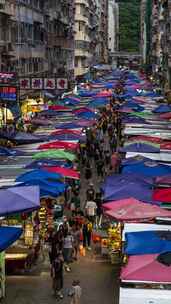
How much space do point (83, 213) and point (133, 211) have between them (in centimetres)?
577

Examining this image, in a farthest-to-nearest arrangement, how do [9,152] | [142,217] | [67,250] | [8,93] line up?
[8,93] → [9,152] → [67,250] → [142,217]

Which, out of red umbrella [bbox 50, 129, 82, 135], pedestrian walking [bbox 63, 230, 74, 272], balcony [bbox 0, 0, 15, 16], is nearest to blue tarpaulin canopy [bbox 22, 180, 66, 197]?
pedestrian walking [bbox 63, 230, 74, 272]

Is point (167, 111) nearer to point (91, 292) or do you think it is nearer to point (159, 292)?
point (91, 292)

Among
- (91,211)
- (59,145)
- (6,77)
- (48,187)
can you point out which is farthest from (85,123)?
(48,187)

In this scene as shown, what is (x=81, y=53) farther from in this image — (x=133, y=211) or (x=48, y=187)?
(x=133, y=211)

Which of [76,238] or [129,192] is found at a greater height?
[129,192]

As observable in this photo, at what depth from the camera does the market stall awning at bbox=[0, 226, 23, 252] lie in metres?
18.0

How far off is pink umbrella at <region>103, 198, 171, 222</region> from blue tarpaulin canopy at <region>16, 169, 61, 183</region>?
3687 mm

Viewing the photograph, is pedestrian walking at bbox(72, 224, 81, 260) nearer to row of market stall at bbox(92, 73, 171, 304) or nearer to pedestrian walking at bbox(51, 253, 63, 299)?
row of market stall at bbox(92, 73, 171, 304)

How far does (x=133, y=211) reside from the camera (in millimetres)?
20844

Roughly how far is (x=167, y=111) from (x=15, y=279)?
33892mm

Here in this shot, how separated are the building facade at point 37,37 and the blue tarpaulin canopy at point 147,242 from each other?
3261 cm

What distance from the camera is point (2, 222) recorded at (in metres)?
21.9

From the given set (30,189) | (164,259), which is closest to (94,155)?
(30,189)
